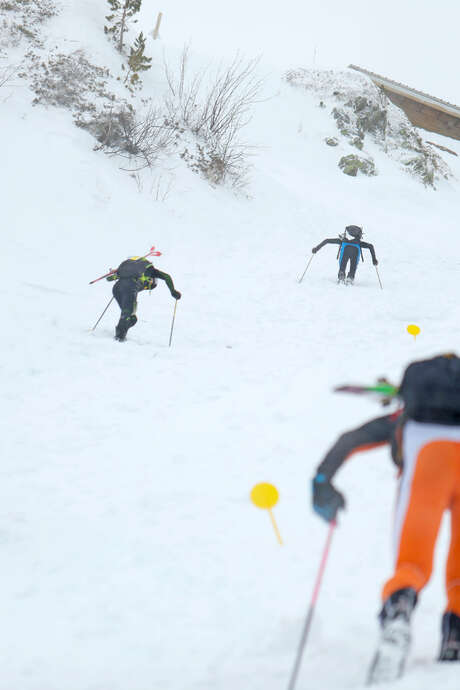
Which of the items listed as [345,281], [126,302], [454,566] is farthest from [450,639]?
[345,281]

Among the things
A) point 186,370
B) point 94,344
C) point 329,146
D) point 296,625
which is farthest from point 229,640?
point 329,146

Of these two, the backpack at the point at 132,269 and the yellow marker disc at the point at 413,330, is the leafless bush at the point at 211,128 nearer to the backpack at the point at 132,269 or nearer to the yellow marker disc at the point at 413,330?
the backpack at the point at 132,269

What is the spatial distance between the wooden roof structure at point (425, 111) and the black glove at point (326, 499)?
113ft

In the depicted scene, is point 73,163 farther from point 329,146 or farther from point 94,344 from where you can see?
point 329,146

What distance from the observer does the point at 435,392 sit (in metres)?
2.21

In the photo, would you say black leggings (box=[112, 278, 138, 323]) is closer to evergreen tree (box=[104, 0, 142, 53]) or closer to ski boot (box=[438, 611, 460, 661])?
ski boot (box=[438, 611, 460, 661])

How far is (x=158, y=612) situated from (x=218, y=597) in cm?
36

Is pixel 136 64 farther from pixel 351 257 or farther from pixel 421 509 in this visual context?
pixel 421 509

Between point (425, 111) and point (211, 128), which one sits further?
point (425, 111)

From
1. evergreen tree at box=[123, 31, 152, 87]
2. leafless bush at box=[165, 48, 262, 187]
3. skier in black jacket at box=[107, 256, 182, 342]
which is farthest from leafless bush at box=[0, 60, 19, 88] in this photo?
skier in black jacket at box=[107, 256, 182, 342]

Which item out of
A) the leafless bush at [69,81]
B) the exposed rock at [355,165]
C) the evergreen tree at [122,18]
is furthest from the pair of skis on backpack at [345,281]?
→ the evergreen tree at [122,18]

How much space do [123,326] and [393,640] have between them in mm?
6598

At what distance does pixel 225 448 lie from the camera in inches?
200

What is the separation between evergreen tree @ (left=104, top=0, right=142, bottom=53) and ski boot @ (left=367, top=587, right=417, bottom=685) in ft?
67.4
